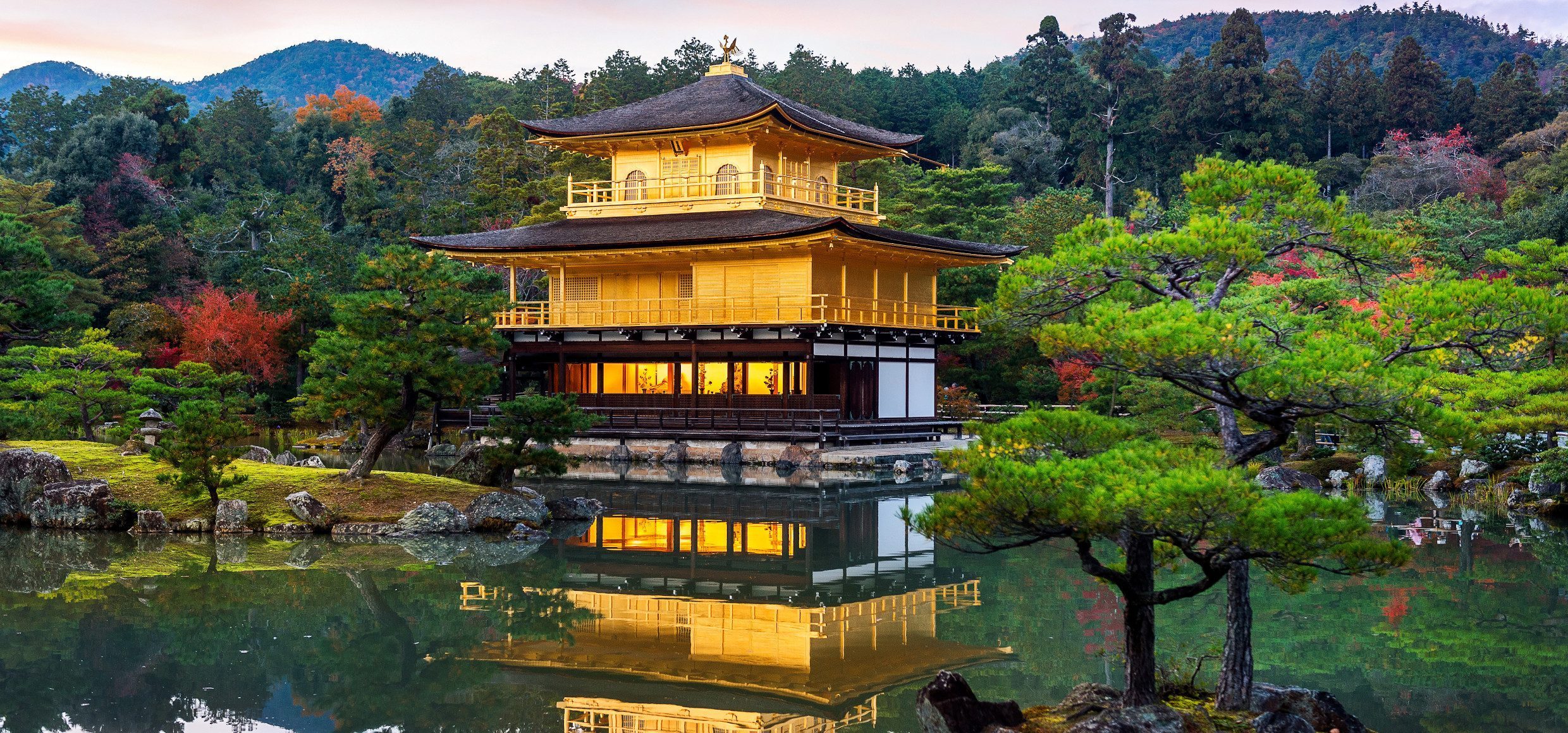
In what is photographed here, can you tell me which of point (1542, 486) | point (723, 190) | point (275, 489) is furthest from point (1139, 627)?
point (723, 190)

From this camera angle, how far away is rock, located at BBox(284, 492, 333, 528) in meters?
19.0

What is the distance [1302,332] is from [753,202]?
26.3m

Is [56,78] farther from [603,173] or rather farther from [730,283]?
[730,283]

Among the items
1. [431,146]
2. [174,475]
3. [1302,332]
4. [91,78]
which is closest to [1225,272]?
A: [1302,332]

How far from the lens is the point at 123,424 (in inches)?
988

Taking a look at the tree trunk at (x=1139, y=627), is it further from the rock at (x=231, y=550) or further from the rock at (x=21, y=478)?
the rock at (x=21, y=478)

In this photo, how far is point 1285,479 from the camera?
23.3m

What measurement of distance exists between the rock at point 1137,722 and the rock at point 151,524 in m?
15.2

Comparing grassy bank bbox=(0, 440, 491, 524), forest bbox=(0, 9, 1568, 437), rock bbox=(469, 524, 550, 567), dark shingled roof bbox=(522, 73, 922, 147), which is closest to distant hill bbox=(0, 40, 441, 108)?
forest bbox=(0, 9, 1568, 437)

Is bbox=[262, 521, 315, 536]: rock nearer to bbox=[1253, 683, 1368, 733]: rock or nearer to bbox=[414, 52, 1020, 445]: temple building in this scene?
bbox=[414, 52, 1020, 445]: temple building

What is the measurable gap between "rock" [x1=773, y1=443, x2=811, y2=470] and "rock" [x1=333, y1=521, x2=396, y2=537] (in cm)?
1166

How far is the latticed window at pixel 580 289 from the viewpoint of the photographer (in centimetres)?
3588

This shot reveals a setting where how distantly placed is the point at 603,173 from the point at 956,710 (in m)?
43.6

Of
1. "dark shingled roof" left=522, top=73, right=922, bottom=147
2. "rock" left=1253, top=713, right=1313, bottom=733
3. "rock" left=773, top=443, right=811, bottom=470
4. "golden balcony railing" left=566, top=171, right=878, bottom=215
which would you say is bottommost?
"rock" left=773, top=443, right=811, bottom=470
